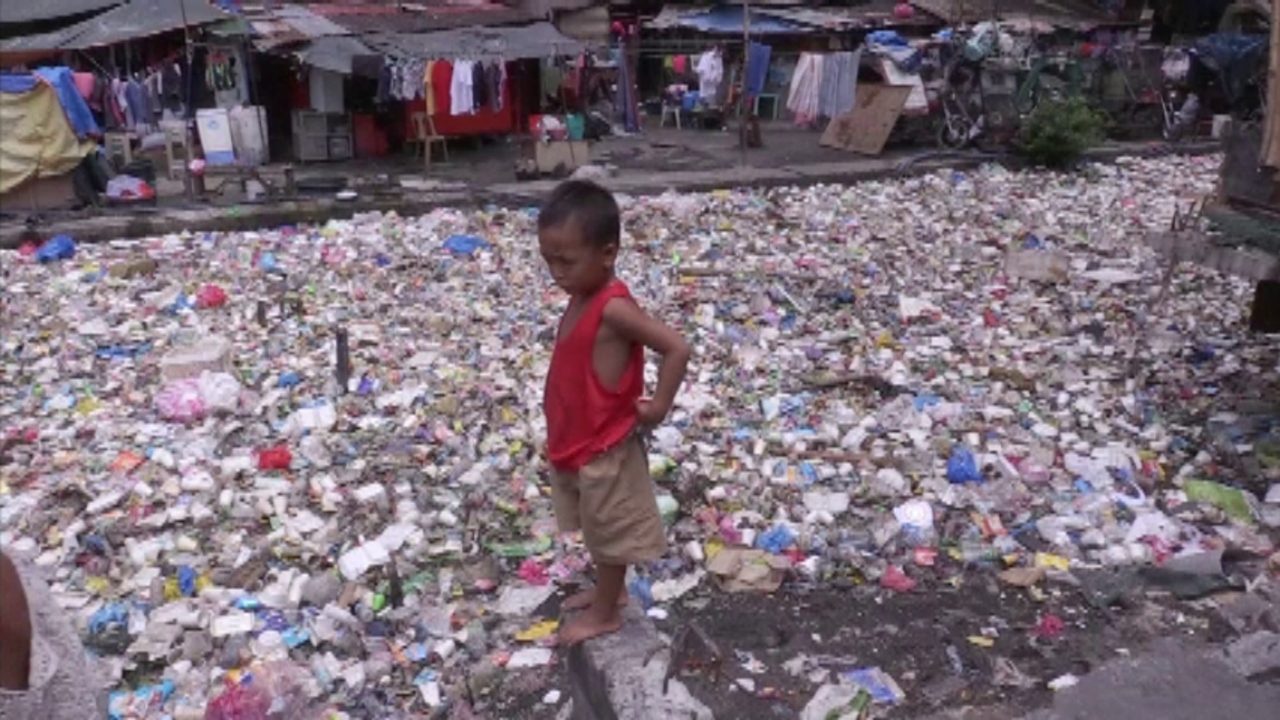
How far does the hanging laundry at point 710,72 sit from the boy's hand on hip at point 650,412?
1588 centimetres

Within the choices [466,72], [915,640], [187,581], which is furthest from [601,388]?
[466,72]

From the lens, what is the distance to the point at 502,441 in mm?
5316

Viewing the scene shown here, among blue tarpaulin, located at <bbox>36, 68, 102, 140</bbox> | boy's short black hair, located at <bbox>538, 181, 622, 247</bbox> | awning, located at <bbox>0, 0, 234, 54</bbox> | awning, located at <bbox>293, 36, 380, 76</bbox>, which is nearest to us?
boy's short black hair, located at <bbox>538, 181, 622, 247</bbox>

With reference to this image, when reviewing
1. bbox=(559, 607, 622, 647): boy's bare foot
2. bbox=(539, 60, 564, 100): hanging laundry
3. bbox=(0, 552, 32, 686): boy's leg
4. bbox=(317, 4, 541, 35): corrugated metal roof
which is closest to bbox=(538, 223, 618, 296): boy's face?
bbox=(559, 607, 622, 647): boy's bare foot

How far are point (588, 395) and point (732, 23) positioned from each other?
735 inches

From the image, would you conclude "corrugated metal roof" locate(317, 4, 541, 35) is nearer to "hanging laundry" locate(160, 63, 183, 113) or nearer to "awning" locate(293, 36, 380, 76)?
"awning" locate(293, 36, 380, 76)

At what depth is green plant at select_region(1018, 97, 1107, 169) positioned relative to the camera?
41.1 feet

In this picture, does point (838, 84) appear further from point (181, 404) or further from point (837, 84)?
point (181, 404)

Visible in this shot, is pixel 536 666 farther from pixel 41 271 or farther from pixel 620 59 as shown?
pixel 620 59

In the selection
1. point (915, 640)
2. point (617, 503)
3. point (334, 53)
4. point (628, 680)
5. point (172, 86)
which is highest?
point (334, 53)

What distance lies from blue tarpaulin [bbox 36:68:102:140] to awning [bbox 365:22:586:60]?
4.17 meters

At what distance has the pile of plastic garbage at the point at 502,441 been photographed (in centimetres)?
390

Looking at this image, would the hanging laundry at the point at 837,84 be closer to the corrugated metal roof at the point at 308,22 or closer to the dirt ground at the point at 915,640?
the corrugated metal roof at the point at 308,22

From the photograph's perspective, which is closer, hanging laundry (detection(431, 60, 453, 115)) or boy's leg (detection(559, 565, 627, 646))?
boy's leg (detection(559, 565, 627, 646))
